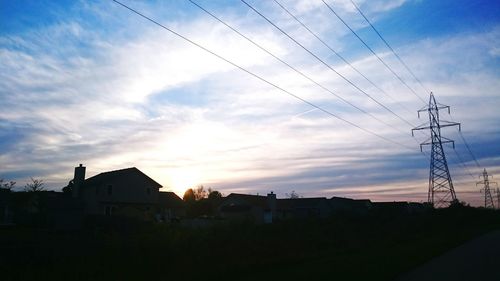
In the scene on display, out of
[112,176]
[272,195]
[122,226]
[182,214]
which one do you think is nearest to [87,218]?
[122,226]

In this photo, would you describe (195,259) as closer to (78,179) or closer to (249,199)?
(78,179)

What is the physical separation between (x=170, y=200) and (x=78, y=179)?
2296cm

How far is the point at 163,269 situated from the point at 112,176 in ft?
131

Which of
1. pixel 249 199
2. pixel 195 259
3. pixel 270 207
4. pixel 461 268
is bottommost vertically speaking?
pixel 461 268

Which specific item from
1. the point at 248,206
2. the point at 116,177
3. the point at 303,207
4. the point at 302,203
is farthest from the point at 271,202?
the point at 116,177

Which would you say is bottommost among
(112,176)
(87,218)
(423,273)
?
(423,273)

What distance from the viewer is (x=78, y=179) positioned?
5225cm

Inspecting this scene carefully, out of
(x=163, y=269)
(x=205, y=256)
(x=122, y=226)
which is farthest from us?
(x=122, y=226)

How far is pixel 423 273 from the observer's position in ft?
54.7

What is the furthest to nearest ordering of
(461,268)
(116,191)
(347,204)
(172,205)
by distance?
1. (347,204)
2. (172,205)
3. (116,191)
4. (461,268)

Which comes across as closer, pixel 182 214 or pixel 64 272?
pixel 64 272

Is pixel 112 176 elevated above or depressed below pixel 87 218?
above

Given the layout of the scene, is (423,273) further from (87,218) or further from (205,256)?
(87,218)

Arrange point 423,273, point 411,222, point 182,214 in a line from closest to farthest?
point 423,273 < point 411,222 < point 182,214
